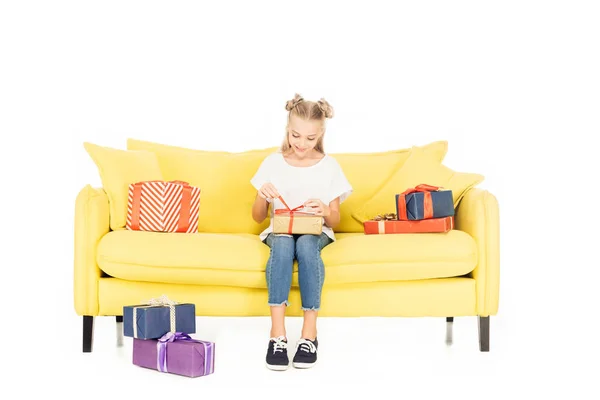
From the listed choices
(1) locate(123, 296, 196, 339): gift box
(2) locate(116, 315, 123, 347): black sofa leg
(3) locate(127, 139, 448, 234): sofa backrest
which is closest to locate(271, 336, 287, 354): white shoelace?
(1) locate(123, 296, 196, 339): gift box

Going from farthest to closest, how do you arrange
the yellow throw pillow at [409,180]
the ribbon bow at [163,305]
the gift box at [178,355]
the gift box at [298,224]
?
1. the yellow throw pillow at [409,180]
2. the gift box at [298,224]
3. the ribbon bow at [163,305]
4. the gift box at [178,355]

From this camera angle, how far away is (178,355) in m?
3.22

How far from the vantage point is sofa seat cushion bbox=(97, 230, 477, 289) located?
3574mm

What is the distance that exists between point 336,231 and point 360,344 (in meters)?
0.64

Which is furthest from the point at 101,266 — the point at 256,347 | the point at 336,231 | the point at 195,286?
the point at 336,231

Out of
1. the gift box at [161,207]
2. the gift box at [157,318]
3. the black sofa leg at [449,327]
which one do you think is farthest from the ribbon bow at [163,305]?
the black sofa leg at [449,327]

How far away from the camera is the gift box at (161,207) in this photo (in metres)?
3.86

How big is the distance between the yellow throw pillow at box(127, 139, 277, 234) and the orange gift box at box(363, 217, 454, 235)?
0.63 metres

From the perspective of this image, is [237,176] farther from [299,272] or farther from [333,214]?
[299,272]

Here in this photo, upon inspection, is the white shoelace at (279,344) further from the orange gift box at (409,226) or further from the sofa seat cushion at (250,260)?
the orange gift box at (409,226)

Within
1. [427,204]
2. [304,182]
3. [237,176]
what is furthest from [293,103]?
[427,204]

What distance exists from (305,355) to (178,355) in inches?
19.9

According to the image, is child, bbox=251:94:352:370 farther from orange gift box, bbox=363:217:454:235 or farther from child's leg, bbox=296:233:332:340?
orange gift box, bbox=363:217:454:235

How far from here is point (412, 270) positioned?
3.60 m
